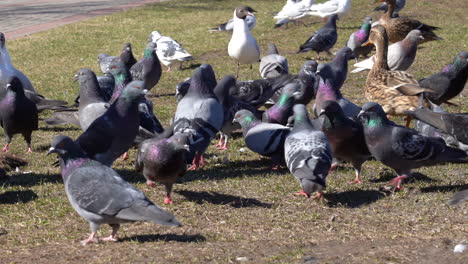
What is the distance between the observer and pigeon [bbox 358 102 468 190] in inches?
242

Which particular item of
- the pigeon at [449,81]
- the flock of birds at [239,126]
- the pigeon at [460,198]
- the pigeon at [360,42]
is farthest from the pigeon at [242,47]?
the pigeon at [460,198]

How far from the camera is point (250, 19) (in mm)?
15656

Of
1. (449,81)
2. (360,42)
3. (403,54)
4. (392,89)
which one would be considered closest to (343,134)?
(392,89)

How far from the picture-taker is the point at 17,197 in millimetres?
6242

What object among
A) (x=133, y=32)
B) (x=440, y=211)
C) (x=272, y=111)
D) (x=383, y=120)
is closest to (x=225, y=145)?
(x=272, y=111)

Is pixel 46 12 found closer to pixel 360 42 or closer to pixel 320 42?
pixel 320 42

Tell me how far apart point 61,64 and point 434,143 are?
8674 millimetres

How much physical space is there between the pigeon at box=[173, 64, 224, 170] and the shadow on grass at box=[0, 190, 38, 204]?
1355mm

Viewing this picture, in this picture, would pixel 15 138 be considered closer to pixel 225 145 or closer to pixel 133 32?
pixel 225 145

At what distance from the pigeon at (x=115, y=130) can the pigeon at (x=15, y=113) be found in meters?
1.60

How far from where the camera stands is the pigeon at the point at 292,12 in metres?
17.4

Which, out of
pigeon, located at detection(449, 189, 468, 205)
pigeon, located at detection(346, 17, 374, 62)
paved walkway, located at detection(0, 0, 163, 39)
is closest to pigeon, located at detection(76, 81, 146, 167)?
pigeon, located at detection(449, 189, 468, 205)

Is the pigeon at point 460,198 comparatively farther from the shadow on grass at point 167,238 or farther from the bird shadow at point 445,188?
the shadow on grass at point 167,238

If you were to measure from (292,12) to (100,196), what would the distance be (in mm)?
13158
